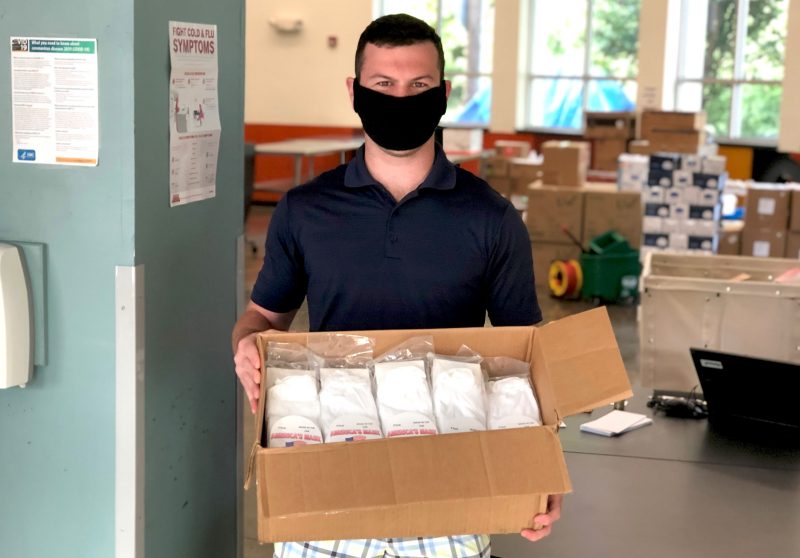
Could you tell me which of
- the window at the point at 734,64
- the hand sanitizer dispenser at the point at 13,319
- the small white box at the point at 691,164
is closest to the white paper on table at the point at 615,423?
the hand sanitizer dispenser at the point at 13,319

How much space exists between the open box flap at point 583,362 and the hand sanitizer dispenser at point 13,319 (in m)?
0.98

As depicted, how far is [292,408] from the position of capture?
158 cm

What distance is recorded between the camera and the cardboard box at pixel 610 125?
1088cm

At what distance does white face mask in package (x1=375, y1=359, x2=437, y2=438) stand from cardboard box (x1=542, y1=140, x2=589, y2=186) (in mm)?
6781

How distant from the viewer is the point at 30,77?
1.92m

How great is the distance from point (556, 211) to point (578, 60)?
549 cm

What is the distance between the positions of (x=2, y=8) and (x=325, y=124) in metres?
11.4

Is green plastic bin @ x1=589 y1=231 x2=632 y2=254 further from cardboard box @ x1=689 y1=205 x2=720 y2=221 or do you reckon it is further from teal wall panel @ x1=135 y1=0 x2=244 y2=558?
teal wall panel @ x1=135 y1=0 x2=244 y2=558

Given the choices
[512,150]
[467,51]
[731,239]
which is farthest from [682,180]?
[467,51]

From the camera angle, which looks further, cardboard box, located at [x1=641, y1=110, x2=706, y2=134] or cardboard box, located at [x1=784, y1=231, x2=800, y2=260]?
cardboard box, located at [x1=641, y1=110, x2=706, y2=134]

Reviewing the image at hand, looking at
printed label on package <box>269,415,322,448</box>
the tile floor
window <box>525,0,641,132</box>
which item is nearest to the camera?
printed label on package <box>269,415,322,448</box>

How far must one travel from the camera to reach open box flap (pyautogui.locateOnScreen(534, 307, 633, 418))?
5.20ft

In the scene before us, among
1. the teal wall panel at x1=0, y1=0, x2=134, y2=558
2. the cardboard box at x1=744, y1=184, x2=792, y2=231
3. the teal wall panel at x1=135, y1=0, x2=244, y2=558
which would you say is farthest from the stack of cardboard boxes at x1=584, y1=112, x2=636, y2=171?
the teal wall panel at x1=0, y1=0, x2=134, y2=558

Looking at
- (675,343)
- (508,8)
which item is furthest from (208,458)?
(508,8)
